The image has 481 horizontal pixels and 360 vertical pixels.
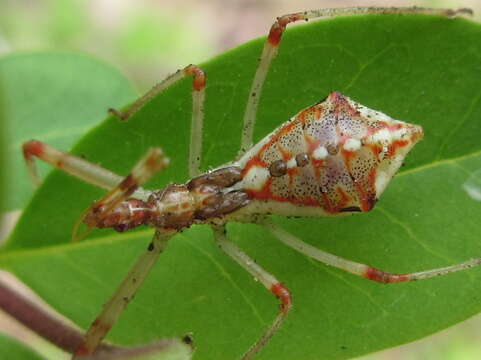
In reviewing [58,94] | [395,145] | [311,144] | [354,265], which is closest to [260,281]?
[354,265]

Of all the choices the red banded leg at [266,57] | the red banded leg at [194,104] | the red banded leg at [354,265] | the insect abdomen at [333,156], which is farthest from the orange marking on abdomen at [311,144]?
the red banded leg at [194,104]

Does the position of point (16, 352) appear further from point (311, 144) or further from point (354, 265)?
point (311, 144)

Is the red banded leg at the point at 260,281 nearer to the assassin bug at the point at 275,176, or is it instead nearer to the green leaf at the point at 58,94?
the assassin bug at the point at 275,176

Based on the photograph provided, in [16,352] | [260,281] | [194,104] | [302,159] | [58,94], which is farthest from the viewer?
[58,94]

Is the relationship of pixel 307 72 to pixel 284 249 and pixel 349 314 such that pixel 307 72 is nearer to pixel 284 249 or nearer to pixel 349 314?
pixel 284 249

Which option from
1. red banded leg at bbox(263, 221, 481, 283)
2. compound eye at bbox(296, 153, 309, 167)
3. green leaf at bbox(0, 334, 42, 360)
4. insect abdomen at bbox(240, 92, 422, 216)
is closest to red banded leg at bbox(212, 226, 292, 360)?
red banded leg at bbox(263, 221, 481, 283)

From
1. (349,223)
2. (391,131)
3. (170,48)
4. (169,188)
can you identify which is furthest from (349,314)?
(170,48)
